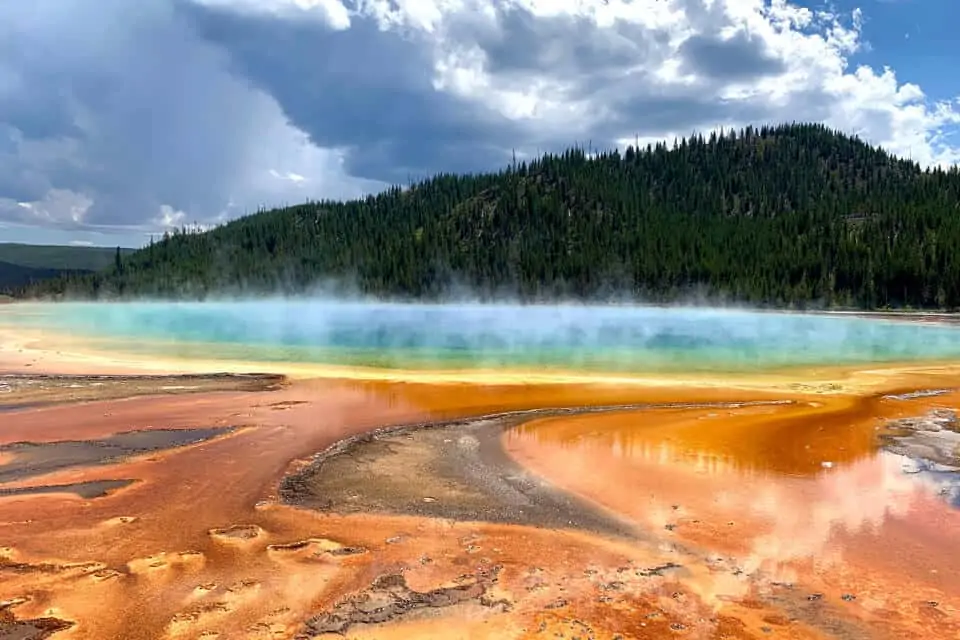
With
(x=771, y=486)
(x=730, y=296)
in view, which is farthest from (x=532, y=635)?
(x=730, y=296)

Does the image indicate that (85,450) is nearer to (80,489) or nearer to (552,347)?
(80,489)

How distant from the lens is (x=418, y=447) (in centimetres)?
1355

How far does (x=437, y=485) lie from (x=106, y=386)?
15.0 m

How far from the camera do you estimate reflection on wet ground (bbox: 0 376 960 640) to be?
6.60m

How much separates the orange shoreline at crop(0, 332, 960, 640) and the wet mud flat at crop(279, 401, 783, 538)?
1.27 feet

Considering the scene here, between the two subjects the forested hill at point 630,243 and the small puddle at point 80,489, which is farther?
the forested hill at point 630,243

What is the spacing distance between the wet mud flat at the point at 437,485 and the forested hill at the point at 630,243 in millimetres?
96937

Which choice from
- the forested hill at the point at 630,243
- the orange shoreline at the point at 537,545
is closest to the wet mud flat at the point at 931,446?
the orange shoreline at the point at 537,545

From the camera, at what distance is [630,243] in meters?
140

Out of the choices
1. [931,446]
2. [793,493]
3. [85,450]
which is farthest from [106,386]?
[931,446]

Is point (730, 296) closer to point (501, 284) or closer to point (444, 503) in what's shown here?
point (501, 284)

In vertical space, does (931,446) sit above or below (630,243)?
below

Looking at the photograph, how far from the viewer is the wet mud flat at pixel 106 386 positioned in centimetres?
1864

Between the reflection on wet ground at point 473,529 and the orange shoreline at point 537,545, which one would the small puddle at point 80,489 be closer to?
the reflection on wet ground at point 473,529
